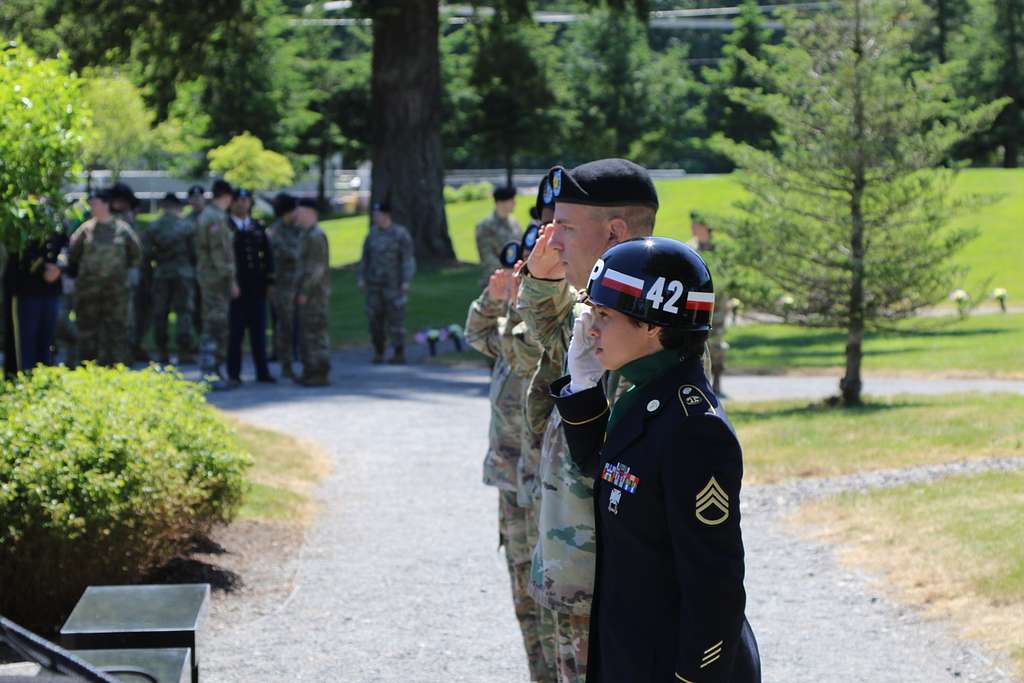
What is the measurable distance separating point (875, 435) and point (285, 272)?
767cm

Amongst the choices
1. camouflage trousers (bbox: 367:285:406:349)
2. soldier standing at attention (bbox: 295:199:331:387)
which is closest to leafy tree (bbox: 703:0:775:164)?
camouflage trousers (bbox: 367:285:406:349)

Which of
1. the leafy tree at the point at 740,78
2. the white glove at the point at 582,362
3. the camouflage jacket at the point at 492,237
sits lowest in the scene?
the camouflage jacket at the point at 492,237

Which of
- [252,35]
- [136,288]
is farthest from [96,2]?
[136,288]

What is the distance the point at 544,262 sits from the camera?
4344 millimetres

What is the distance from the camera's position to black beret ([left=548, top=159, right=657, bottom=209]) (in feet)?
13.1

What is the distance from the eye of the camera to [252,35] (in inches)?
1110

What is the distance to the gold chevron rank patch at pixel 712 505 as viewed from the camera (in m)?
3.05

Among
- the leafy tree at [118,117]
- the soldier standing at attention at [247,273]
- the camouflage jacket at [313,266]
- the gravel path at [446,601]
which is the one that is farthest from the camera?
the leafy tree at [118,117]

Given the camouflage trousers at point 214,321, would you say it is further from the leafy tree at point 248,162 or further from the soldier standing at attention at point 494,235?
the leafy tree at point 248,162

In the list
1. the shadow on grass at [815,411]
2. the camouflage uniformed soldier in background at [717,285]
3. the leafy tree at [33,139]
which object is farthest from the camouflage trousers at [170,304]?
the leafy tree at [33,139]

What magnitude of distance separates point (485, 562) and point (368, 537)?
104 cm

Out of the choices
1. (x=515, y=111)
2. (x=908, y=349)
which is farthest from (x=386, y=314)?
(x=515, y=111)

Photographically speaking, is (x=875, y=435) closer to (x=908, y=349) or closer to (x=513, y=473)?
(x=513, y=473)

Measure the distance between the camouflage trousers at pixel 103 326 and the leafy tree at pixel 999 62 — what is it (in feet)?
137
